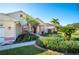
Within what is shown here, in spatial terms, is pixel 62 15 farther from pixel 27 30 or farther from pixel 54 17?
pixel 27 30

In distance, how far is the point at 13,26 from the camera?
7.40 meters

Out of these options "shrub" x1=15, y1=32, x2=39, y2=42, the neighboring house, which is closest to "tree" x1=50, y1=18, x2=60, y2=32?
the neighboring house

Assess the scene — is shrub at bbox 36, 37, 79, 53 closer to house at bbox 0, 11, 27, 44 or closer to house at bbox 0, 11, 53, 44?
house at bbox 0, 11, 53, 44

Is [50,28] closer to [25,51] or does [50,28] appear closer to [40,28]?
[40,28]

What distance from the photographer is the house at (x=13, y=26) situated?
7.35 metres

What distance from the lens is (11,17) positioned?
739 centimetres

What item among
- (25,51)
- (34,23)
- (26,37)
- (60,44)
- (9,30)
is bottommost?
(25,51)

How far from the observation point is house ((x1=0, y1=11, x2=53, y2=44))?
24.1 feet

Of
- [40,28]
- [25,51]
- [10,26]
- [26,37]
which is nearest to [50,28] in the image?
[40,28]

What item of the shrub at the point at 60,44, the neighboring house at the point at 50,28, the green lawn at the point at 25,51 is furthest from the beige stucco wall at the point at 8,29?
the neighboring house at the point at 50,28

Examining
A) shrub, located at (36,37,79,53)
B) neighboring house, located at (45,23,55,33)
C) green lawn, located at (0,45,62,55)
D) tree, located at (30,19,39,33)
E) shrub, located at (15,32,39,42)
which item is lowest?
green lawn, located at (0,45,62,55)

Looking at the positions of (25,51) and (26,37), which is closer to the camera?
(25,51)

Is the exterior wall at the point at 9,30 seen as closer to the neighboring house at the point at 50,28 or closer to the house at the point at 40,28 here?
the house at the point at 40,28
